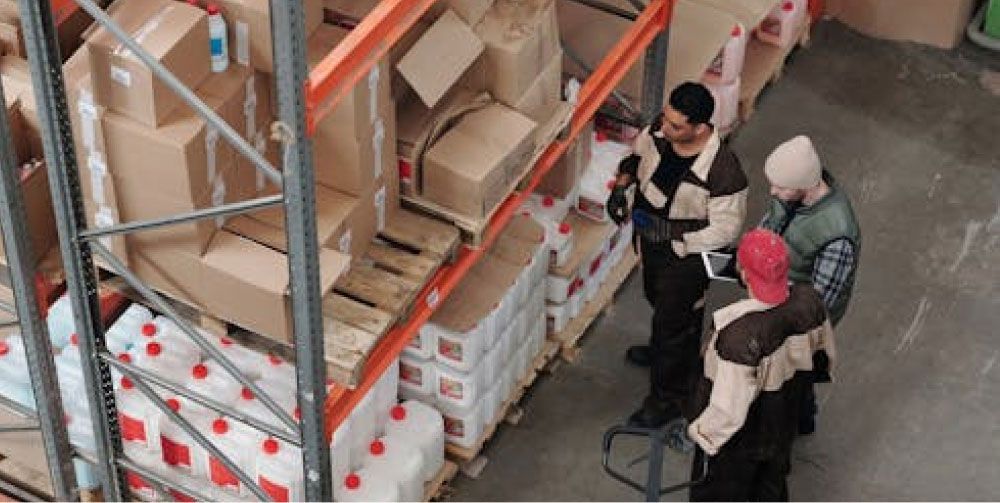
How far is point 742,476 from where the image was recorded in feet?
25.2

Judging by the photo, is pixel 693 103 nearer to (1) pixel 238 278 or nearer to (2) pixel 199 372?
(1) pixel 238 278

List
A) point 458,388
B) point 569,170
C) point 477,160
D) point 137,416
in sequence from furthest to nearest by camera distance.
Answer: point 569,170
point 458,388
point 137,416
point 477,160

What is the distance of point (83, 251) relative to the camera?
667 centimetres

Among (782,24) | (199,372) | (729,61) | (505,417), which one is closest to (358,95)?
(199,372)

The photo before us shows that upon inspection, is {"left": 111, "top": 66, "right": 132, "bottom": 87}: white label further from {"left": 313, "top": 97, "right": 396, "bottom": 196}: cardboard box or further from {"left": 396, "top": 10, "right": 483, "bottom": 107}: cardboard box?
{"left": 396, "top": 10, "right": 483, "bottom": 107}: cardboard box

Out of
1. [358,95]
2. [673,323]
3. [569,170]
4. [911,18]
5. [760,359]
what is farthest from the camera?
[911,18]

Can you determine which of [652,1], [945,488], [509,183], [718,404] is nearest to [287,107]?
[509,183]

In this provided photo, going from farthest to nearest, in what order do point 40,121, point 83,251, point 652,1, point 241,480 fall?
point 652,1 < point 241,480 < point 83,251 < point 40,121

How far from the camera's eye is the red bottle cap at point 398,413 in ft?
25.9

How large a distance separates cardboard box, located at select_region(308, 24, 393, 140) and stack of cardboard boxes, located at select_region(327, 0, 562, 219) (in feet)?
0.42

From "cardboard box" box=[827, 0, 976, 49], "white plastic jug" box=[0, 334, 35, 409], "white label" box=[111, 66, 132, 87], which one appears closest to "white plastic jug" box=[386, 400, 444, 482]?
"white plastic jug" box=[0, 334, 35, 409]

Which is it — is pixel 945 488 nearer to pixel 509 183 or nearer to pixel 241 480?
pixel 509 183

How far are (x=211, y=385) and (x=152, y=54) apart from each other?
192 centimetres

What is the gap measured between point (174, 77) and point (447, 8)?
60.0 inches
